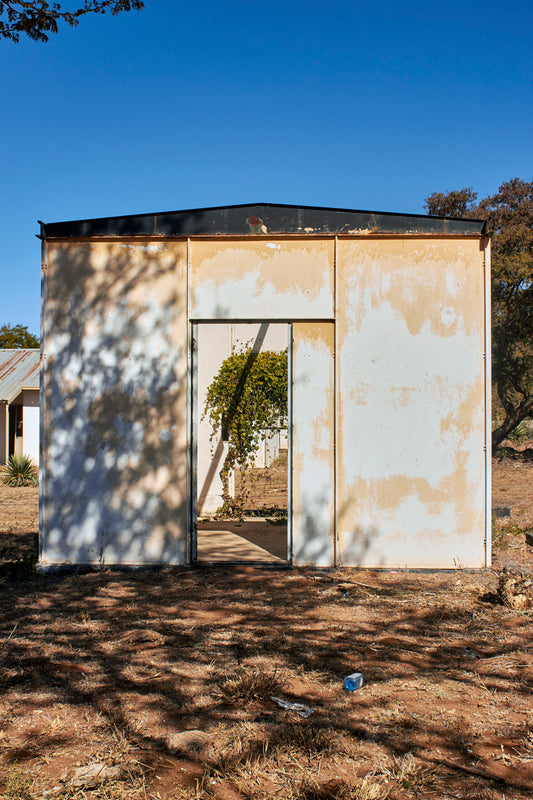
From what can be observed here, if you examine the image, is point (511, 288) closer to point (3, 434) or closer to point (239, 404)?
point (239, 404)

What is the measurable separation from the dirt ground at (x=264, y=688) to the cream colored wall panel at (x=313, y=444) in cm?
37

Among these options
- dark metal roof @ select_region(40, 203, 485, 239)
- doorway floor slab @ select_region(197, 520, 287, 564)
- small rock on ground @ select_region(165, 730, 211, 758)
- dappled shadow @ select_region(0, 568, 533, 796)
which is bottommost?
doorway floor slab @ select_region(197, 520, 287, 564)

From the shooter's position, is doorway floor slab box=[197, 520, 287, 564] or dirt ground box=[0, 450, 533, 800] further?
doorway floor slab box=[197, 520, 287, 564]

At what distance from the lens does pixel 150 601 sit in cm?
525

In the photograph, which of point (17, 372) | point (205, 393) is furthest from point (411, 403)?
point (17, 372)

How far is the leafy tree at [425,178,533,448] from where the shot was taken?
16.6 metres

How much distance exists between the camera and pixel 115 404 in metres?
6.32

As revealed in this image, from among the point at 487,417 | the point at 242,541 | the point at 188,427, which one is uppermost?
the point at 487,417

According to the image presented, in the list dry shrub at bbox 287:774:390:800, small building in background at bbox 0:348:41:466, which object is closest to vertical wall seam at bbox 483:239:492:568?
dry shrub at bbox 287:774:390:800

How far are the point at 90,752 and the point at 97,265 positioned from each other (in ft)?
15.5

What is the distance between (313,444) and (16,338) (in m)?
35.0

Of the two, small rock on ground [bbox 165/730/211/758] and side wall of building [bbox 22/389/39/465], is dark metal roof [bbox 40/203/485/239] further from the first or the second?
side wall of building [bbox 22/389/39/465]

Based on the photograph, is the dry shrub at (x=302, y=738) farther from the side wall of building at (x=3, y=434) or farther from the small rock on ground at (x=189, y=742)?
the side wall of building at (x=3, y=434)

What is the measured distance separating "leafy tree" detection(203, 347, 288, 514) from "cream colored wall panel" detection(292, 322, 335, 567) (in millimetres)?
3685
